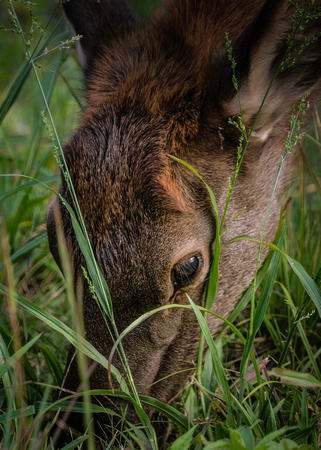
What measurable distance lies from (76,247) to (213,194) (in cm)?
71

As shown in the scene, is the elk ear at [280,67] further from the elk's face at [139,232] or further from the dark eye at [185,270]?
the dark eye at [185,270]

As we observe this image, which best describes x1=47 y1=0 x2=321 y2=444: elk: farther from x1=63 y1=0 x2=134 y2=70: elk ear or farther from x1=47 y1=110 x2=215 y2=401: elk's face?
x1=63 y1=0 x2=134 y2=70: elk ear

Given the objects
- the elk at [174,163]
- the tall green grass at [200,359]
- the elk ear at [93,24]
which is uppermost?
the elk ear at [93,24]

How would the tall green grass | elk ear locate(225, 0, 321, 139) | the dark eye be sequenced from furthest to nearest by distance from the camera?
the dark eye
elk ear locate(225, 0, 321, 139)
the tall green grass

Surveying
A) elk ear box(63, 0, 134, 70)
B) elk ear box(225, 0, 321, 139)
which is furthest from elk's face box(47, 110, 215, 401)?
elk ear box(63, 0, 134, 70)

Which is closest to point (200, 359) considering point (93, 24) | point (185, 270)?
point (185, 270)

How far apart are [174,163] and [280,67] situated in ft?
2.20

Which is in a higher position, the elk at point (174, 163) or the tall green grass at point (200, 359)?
the elk at point (174, 163)

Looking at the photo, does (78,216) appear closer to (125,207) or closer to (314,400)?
(125,207)

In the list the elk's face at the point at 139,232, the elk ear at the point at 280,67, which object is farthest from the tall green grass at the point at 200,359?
the elk ear at the point at 280,67

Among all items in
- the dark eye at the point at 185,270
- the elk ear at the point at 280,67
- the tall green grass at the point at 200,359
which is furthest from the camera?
the dark eye at the point at 185,270

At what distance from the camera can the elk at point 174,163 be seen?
8.22ft

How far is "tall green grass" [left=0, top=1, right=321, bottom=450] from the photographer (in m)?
2.22

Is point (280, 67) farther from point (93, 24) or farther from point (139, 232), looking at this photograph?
point (93, 24)
